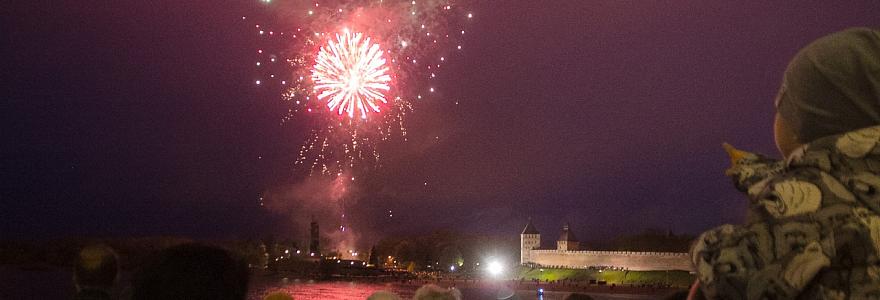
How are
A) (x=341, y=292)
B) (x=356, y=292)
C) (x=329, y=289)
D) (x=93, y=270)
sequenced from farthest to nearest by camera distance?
(x=329, y=289) → (x=341, y=292) → (x=356, y=292) → (x=93, y=270)

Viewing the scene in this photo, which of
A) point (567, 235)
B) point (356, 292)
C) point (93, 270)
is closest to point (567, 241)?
point (567, 235)

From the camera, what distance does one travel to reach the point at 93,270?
3443 millimetres

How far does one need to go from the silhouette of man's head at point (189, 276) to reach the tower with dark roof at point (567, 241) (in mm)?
94880

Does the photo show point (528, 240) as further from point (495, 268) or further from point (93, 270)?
point (93, 270)

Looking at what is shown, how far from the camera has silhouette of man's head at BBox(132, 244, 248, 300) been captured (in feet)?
6.11

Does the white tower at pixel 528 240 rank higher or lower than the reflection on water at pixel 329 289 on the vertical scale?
higher

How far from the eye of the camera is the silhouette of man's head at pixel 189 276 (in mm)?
1861

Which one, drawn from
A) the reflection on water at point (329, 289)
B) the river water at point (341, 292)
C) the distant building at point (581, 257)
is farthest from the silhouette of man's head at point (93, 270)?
the distant building at point (581, 257)

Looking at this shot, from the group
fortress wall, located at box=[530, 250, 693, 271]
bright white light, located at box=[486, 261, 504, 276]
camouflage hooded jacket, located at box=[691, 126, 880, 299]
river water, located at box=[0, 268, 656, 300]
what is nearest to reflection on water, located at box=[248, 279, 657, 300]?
river water, located at box=[0, 268, 656, 300]

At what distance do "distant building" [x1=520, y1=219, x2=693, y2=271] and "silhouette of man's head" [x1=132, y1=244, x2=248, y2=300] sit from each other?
7684 cm

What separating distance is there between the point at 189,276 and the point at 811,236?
1493 mm

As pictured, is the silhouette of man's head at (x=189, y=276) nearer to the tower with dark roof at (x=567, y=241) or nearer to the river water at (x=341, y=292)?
the river water at (x=341, y=292)

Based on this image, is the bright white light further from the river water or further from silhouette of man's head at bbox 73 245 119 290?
silhouette of man's head at bbox 73 245 119 290

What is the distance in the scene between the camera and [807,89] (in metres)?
1.46
